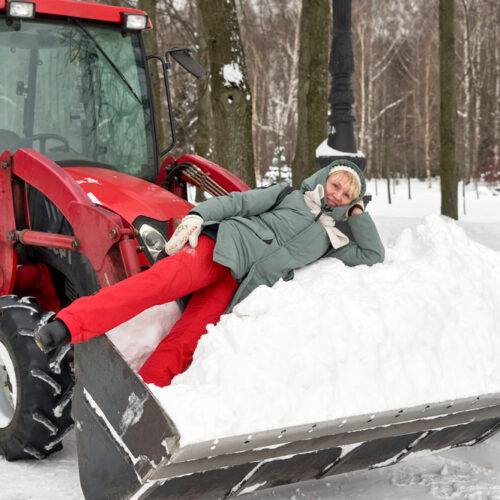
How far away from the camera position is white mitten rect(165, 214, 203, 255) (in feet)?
11.0

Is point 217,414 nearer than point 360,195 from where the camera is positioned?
Yes

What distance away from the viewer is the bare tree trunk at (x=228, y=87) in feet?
27.7

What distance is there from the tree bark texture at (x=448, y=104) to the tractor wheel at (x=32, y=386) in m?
10.4

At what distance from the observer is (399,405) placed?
291 centimetres

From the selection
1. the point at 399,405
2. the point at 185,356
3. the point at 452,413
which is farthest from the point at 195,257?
the point at 452,413

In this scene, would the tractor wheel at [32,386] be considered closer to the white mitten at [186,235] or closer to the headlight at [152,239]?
the headlight at [152,239]

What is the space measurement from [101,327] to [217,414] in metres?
0.67

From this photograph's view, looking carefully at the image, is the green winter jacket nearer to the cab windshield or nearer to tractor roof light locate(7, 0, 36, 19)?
the cab windshield

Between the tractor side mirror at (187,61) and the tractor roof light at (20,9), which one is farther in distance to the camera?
the tractor side mirror at (187,61)

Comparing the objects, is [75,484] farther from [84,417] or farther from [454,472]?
[454,472]

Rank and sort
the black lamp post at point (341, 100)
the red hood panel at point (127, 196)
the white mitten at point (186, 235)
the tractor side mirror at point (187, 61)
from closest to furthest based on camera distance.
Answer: the white mitten at point (186, 235), the red hood panel at point (127, 196), the tractor side mirror at point (187, 61), the black lamp post at point (341, 100)

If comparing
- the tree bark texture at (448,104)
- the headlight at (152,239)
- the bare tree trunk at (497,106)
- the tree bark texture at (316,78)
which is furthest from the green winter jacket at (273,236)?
the bare tree trunk at (497,106)

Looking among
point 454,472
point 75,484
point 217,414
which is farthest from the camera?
point 454,472

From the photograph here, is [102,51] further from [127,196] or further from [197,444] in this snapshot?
[197,444]
